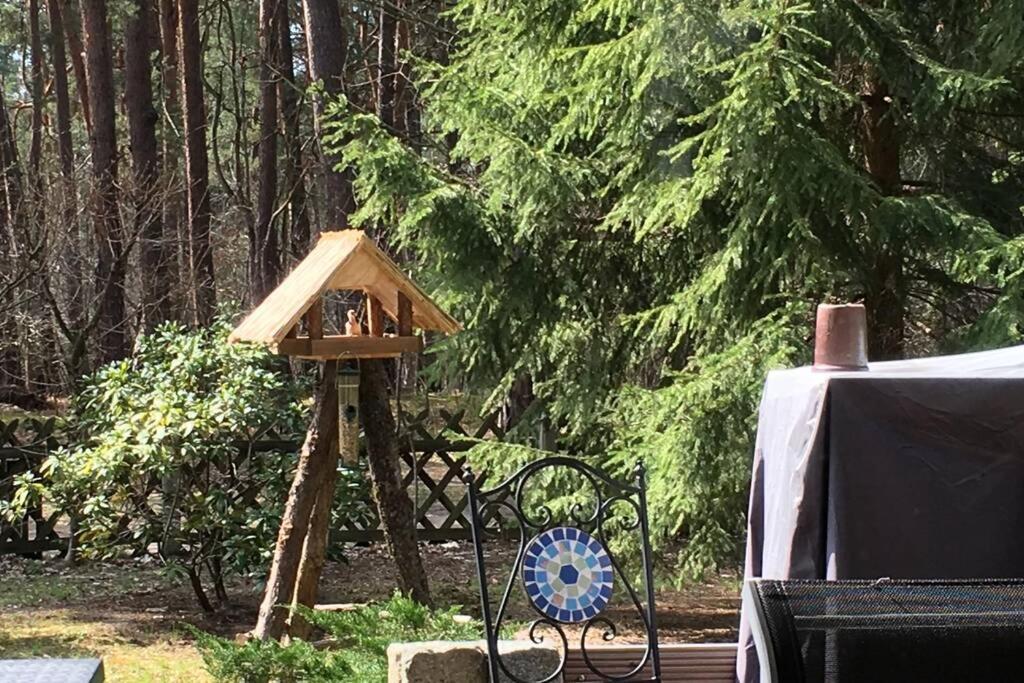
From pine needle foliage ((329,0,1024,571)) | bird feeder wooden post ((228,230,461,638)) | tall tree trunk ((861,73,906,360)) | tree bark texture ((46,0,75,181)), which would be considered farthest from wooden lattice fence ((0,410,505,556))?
tree bark texture ((46,0,75,181))

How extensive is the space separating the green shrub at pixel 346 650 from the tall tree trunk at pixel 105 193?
812 centimetres

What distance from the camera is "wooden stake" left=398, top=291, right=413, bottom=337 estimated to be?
5.77m

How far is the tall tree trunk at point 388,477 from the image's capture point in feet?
19.6

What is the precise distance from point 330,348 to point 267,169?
51.7 feet

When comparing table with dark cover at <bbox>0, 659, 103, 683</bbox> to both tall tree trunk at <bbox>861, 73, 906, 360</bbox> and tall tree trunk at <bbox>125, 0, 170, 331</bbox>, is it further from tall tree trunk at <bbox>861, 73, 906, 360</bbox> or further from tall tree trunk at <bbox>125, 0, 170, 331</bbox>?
tall tree trunk at <bbox>125, 0, 170, 331</bbox>

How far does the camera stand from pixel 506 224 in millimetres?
6902

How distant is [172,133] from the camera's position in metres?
23.2

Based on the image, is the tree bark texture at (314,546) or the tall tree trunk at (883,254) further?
the tall tree trunk at (883,254)

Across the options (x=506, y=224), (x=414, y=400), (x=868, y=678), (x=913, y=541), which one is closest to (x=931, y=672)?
(x=868, y=678)

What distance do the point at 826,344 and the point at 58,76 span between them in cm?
2189

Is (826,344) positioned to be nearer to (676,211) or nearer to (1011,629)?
(1011,629)

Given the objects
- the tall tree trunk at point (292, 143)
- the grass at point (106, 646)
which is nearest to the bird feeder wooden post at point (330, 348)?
the grass at point (106, 646)

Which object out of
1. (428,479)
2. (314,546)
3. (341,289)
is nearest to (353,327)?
(341,289)

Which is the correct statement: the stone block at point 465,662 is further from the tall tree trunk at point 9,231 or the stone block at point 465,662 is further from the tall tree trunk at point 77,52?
the tall tree trunk at point 77,52
